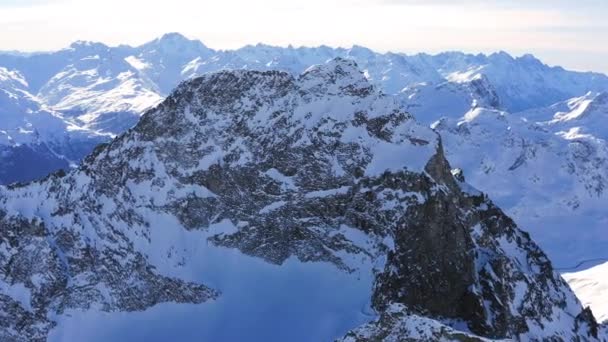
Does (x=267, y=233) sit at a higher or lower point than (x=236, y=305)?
higher

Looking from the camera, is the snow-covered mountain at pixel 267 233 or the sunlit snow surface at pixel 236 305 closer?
the sunlit snow surface at pixel 236 305

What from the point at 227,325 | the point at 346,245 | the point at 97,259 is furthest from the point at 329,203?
the point at 97,259

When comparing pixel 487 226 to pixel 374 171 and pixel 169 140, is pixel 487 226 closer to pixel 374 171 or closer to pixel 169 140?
pixel 374 171

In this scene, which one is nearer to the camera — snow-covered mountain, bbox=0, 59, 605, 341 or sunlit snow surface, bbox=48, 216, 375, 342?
sunlit snow surface, bbox=48, 216, 375, 342

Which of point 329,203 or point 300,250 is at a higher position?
point 329,203
